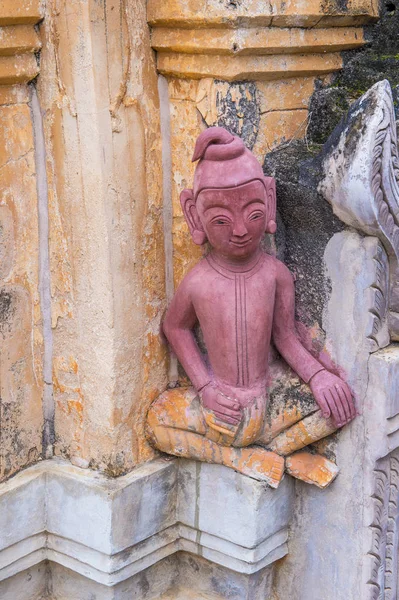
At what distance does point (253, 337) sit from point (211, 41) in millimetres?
829

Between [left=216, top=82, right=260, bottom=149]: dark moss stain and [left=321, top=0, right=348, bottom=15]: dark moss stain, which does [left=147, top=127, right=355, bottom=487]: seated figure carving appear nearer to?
[left=216, top=82, right=260, bottom=149]: dark moss stain

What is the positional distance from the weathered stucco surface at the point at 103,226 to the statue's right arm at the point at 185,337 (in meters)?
0.07

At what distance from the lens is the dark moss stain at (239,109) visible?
101 inches

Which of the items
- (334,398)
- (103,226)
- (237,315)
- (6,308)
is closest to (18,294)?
(6,308)

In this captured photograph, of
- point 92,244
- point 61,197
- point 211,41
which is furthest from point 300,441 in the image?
point 211,41

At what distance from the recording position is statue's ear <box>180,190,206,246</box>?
2549mm

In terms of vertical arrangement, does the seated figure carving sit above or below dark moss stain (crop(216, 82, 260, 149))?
below

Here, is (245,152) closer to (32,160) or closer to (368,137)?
(368,137)

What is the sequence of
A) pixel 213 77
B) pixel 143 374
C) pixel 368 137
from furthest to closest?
pixel 143 374
pixel 213 77
pixel 368 137

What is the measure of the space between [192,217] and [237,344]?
0.38 metres

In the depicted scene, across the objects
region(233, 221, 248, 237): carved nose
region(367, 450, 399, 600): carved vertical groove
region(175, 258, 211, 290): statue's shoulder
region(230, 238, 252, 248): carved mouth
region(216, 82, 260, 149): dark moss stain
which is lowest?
region(367, 450, 399, 600): carved vertical groove

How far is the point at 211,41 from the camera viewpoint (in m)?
2.49

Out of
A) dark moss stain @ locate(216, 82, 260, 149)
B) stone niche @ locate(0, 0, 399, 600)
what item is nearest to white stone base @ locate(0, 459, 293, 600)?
stone niche @ locate(0, 0, 399, 600)

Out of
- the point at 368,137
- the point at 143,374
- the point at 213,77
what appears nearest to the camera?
the point at 368,137
